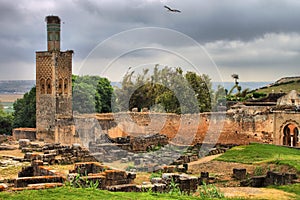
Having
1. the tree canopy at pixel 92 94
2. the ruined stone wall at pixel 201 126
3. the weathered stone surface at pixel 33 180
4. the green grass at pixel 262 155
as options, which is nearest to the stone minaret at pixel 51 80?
the ruined stone wall at pixel 201 126

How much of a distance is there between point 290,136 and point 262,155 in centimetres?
786

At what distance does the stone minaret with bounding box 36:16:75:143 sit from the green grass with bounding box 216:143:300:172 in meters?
13.9

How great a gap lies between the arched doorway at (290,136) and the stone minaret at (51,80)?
14.9 meters

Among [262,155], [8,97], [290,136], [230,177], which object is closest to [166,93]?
[290,136]

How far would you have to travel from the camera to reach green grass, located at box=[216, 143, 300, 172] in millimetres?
21394

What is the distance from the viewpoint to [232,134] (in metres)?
30.8

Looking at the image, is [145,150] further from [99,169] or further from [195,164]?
[99,169]

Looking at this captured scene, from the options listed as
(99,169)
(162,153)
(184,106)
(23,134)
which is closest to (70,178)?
(99,169)

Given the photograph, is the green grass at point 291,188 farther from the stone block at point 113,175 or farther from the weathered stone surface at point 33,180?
the weathered stone surface at point 33,180

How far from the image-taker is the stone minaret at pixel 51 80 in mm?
34531

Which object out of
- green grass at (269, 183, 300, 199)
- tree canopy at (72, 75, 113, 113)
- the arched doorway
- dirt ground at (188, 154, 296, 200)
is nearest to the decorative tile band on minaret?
tree canopy at (72, 75, 113, 113)

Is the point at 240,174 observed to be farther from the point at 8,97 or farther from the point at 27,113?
the point at 8,97

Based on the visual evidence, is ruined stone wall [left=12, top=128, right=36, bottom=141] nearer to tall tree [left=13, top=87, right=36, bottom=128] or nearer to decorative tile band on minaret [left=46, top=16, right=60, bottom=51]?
decorative tile band on minaret [left=46, top=16, right=60, bottom=51]

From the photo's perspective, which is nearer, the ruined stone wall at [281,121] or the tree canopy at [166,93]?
the ruined stone wall at [281,121]
